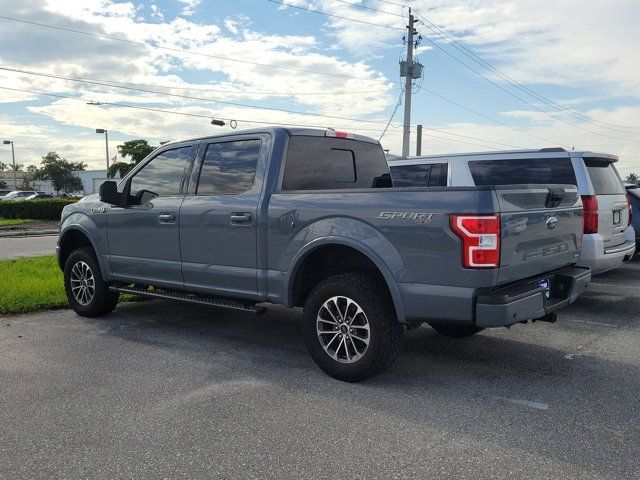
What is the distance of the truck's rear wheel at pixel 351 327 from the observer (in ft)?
13.8

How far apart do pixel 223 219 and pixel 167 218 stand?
802mm

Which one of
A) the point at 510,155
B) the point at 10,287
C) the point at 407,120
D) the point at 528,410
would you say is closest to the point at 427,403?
the point at 528,410

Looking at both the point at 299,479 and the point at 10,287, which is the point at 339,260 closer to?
the point at 299,479

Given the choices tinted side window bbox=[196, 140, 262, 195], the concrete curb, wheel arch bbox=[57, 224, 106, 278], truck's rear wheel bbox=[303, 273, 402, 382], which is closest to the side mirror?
wheel arch bbox=[57, 224, 106, 278]

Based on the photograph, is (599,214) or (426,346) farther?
(599,214)

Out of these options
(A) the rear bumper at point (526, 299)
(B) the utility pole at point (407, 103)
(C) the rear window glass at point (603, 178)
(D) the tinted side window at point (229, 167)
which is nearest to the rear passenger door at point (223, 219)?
(D) the tinted side window at point (229, 167)

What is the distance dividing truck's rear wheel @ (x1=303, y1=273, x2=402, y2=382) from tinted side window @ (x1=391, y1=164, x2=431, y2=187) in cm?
405

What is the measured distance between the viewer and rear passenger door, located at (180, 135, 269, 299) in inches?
197

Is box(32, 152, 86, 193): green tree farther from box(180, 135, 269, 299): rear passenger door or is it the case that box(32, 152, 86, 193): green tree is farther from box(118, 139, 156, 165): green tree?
box(180, 135, 269, 299): rear passenger door

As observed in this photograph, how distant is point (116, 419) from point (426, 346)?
2.93 m

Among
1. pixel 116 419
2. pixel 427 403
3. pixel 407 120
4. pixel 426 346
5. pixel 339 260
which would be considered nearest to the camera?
pixel 116 419

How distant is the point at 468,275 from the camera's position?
3.78 m

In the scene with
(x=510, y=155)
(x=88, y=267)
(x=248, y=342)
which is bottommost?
(x=248, y=342)

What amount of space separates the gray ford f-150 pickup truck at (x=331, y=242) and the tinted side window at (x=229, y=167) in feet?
0.04
